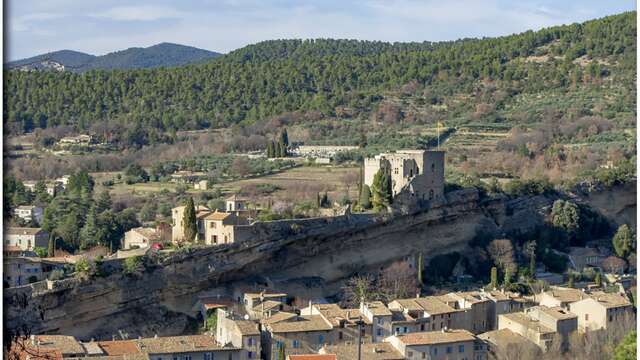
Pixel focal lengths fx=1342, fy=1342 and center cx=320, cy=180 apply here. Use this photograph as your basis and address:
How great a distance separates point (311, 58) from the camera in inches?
2542

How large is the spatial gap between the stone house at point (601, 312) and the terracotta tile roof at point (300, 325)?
5.00m

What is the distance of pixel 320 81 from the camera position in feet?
195

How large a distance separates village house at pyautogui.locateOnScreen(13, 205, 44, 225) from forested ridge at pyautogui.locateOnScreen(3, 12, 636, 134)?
16139mm

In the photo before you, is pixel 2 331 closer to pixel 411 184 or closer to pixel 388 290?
pixel 388 290

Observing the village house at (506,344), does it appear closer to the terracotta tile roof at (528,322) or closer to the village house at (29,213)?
the terracotta tile roof at (528,322)

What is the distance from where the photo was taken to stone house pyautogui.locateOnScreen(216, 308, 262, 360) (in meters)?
22.5

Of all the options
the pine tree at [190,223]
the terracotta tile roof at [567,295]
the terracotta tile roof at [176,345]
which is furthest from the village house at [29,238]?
the terracotta tile roof at [567,295]

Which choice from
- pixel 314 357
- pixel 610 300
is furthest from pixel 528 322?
pixel 314 357

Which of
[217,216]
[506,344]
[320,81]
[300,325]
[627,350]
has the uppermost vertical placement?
[320,81]

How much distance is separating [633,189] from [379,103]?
20.2m

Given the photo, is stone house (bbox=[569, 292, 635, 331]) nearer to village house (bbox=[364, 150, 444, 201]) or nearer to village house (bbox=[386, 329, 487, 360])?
village house (bbox=[386, 329, 487, 360])

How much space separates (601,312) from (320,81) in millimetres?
35386

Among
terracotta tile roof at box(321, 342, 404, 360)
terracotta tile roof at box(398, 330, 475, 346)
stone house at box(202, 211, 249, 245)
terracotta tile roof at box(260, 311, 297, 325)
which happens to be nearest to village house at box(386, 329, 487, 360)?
terracotta tile roof at box(398, 330, 475, 346)

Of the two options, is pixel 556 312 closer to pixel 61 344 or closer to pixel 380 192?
pixel 380 192
